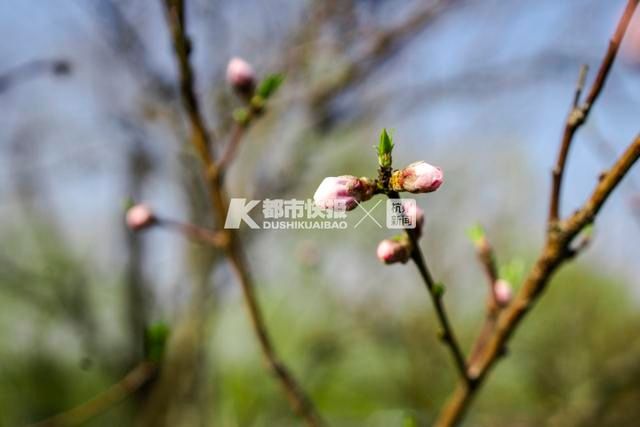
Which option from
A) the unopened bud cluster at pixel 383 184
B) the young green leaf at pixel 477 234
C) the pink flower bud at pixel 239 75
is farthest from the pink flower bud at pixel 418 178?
the pink flower bud at pixel 239 75

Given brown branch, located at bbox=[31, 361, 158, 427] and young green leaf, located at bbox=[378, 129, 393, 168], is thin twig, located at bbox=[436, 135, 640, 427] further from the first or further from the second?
brown branch, located at bbox=[31, 361, 158, 427]

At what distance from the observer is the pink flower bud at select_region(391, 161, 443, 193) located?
1.59ft

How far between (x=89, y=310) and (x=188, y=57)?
9.89ft

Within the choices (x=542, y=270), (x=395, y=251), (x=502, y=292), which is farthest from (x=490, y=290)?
(x=395, y=251)

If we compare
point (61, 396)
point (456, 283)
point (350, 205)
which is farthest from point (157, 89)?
point (61, 396)

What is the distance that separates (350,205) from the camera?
515 mm

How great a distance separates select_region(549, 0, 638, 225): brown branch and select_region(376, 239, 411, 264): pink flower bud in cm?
17

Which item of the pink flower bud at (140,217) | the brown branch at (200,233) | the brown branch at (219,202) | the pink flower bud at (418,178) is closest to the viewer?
the pink flower bud at (418,178)

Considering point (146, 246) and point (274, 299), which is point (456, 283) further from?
point (146, 246)

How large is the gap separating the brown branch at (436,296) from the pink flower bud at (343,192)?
2 centimetres

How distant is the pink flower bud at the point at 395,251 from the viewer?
56cm

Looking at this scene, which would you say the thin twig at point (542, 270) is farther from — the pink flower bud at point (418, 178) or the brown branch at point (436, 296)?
the pink flower bud at point (418, 178)

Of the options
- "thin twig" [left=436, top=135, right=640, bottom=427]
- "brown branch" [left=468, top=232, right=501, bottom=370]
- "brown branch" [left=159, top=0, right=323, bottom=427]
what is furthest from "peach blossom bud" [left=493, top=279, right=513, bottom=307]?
"brown branch" [left=159, top=0, right=323, bottom=427]

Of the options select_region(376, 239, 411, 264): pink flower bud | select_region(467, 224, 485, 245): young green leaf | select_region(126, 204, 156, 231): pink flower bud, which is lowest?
select_region(376, 239, 411, 264): pink flower bud
